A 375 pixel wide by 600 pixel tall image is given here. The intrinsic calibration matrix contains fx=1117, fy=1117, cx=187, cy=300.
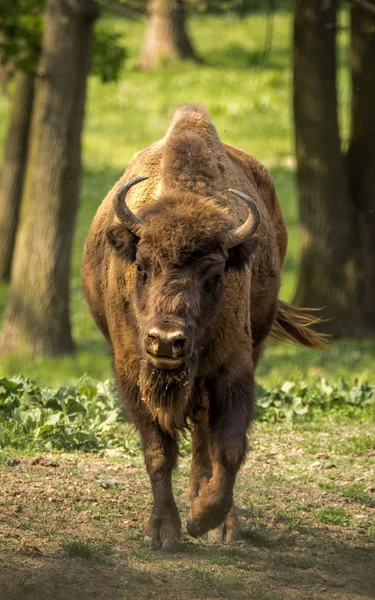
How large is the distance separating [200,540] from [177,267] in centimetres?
175

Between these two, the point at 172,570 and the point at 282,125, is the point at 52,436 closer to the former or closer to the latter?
the point at 172,570

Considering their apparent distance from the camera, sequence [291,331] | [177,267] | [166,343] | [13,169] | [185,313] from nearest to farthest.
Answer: [166,343] → [185,313] → [177,267] → [291,331] → [13,169]

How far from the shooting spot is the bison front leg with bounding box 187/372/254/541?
6102mm

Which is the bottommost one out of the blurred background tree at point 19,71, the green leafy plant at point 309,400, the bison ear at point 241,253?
the green leafy plant at point 309,400

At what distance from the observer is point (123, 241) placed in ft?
20.8

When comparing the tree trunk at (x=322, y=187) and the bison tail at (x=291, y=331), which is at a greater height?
the tree trunk at (x=322, y=187)

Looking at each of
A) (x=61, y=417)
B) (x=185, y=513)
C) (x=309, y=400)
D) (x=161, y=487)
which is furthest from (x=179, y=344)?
(x=309, y=400)

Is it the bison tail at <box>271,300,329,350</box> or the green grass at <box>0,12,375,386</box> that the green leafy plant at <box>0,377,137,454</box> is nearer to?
the bison tail at <box>271,300,329,350</box>

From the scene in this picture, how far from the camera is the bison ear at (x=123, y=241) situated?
6309mm

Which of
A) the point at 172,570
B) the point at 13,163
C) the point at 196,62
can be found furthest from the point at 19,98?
the point at 196,62

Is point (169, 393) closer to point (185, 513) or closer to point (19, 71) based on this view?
point (185, 513)

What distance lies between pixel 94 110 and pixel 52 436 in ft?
83.0

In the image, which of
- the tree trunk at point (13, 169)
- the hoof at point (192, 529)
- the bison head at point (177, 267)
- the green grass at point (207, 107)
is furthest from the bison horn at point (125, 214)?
the tree trunk at point (13, 169)

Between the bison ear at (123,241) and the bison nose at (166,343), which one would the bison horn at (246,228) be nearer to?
the bison ear at (123,241)
